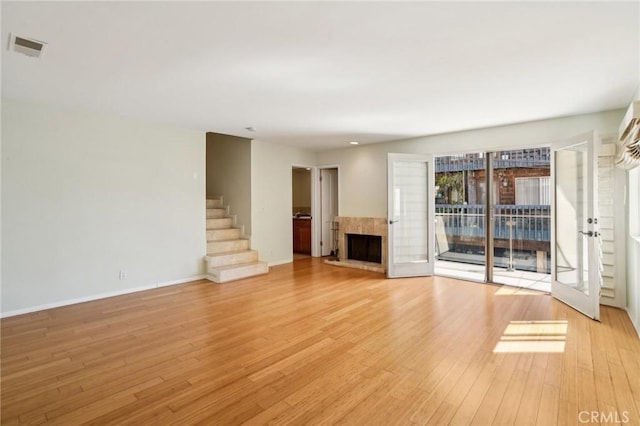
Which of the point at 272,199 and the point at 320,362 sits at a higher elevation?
the point at 272,199

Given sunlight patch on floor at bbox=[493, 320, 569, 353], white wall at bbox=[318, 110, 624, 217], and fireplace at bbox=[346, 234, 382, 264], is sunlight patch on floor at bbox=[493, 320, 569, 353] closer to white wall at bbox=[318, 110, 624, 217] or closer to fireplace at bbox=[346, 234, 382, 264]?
white wall at bbox=[318, 110, 624, 217]

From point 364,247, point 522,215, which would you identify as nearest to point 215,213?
point 364,247

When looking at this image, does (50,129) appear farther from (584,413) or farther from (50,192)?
(584,413)

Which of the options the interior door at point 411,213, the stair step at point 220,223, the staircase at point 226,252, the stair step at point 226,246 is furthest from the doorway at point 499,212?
the stair step at point 220,223

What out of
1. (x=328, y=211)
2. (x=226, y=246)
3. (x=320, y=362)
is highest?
(x=328, y=211)

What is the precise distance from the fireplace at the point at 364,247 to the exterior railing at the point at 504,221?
1.46 meters

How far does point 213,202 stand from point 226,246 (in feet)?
4.42

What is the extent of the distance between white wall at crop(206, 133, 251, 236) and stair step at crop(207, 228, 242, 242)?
0.56 ft

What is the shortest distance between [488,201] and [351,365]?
381 centimetres

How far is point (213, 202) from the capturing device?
6609mm

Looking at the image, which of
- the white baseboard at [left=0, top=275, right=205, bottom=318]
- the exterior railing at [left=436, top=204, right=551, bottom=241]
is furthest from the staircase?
the exterior railing at [left=436, top=204, right=551, bottom=241]

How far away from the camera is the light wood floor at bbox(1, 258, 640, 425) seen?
6.26 ft

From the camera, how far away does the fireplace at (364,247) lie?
6410mm

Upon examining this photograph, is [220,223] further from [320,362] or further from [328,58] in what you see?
[328,58]
